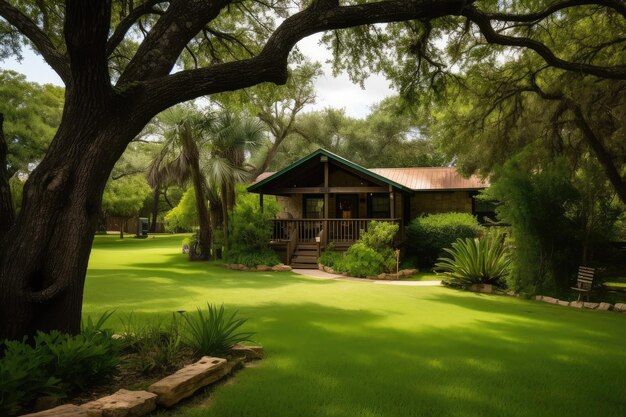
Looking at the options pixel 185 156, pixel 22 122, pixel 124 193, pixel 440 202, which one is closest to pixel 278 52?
pixel 185 156

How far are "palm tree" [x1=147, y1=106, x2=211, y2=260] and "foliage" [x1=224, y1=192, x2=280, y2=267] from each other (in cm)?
254

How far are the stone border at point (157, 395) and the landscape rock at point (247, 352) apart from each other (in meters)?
0.29

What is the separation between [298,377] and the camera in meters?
4.53

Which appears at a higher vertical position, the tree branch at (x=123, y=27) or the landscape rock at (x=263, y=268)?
the tree branch at (x=123, y=27)

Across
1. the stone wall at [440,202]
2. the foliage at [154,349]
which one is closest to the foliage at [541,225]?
the foliage at [154,349]

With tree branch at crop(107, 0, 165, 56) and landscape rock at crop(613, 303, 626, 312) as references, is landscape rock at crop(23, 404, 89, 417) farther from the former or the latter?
landscape rock at crop(613, 303, 626, 312)

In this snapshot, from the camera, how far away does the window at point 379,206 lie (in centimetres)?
2252

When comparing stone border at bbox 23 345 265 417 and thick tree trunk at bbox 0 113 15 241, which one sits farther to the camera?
thick tree trunk at bbox 0 113 15 241

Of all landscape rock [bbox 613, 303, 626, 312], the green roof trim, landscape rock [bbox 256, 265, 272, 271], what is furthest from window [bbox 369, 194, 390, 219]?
landscape rock [bbox 613, 303, 626, 312]

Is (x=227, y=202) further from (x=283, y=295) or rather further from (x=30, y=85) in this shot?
(x=30, y=85)

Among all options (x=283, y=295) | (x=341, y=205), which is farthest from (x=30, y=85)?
(x=283, y=295)

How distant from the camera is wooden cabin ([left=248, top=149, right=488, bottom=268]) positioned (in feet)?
61.7

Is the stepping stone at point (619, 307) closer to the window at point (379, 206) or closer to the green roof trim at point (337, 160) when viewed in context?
the green roof trim at point (337, 160)

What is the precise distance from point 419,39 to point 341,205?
1416 centimetres
